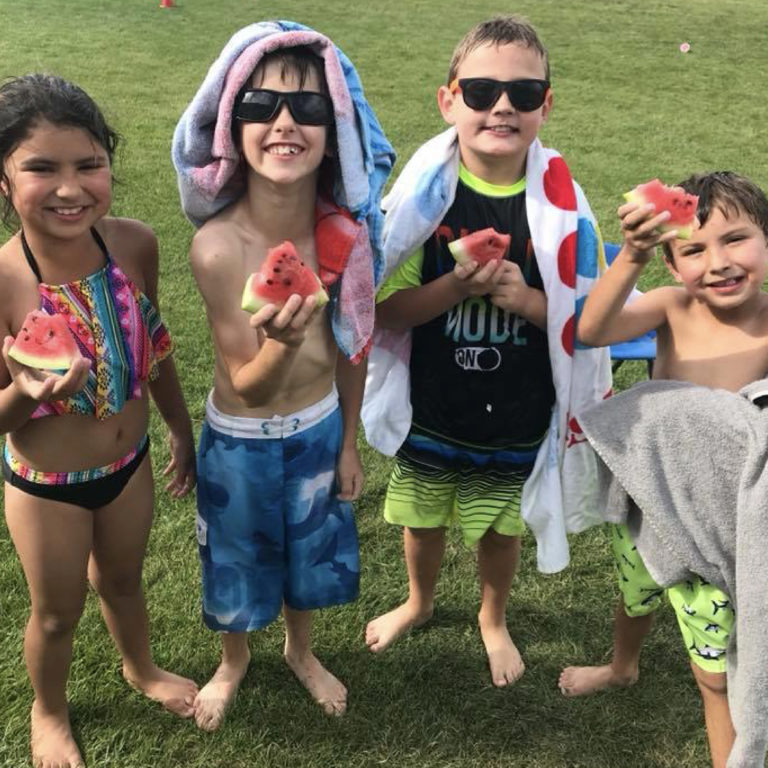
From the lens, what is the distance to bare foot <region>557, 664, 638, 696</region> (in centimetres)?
330

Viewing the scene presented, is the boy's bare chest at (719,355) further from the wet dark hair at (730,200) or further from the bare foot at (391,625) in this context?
the bare foot at (391,625)

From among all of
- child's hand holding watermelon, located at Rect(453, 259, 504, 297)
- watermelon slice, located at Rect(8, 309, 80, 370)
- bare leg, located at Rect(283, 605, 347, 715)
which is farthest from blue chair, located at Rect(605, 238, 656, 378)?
watermelon slice, located at Rect(8, 309, 80, 370)

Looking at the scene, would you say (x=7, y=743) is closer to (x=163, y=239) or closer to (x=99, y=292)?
(x=99, y=292)

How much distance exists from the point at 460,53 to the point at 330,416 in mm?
1271

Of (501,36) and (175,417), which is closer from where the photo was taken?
(501,36)

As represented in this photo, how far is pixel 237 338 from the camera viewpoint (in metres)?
2.49

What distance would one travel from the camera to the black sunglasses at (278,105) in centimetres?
231

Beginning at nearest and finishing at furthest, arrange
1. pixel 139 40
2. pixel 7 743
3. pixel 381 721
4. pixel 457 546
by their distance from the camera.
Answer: pixel 7 743, pixel 381 721, pixel 457 546, pixel 139 40

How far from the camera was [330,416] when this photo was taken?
2773 millimetres

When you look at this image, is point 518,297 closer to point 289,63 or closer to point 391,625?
point 289,63

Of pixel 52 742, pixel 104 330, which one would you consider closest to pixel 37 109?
pixel 104 330

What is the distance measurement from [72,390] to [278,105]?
38.5 inches

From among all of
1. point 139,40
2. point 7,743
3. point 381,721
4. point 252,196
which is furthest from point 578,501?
point 139,40

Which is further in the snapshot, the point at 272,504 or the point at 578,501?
the point at 578,501
